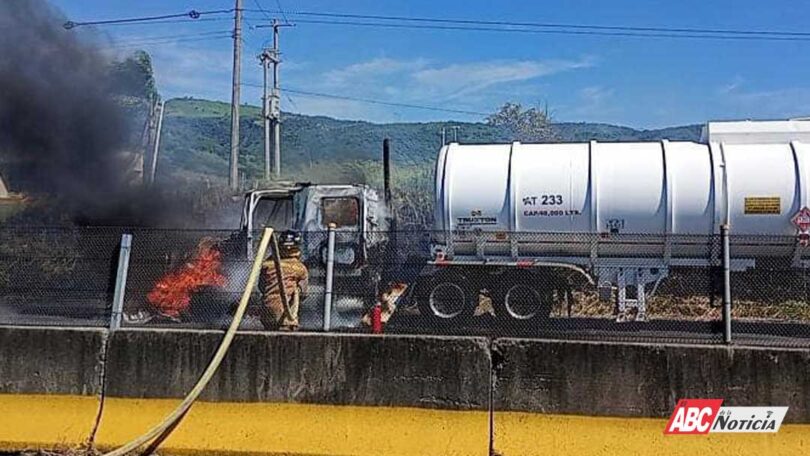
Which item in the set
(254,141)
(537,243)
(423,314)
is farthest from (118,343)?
(254,141)

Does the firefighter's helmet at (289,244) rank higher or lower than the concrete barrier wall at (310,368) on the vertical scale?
higher

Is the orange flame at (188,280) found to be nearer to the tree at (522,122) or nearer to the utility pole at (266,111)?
the utility pole at (266,111)

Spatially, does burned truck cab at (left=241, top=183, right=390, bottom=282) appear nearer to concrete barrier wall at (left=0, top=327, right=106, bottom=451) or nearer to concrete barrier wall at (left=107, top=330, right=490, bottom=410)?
concrete barrier wall at (left=0, top=327, right=106, bottom=451)

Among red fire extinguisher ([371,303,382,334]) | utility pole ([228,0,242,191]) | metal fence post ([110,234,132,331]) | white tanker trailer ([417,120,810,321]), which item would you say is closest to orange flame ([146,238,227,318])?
metal fence post ([110,234,132,331])

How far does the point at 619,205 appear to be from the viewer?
14.0m

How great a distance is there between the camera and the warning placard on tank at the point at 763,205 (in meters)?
13.5

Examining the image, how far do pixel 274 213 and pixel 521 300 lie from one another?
5.28m

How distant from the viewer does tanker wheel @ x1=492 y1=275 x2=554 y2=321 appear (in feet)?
31.1

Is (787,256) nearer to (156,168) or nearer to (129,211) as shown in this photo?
(129,211)

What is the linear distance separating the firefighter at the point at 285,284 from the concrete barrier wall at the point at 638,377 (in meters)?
2.28

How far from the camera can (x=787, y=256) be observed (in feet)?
44.0

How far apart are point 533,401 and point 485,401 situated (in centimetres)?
36

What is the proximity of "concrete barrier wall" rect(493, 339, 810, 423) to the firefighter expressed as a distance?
2.28 metres

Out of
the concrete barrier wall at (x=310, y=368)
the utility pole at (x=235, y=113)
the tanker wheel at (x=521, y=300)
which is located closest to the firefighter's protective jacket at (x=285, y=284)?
the concrete barrier wall at (x=310, y=368)
